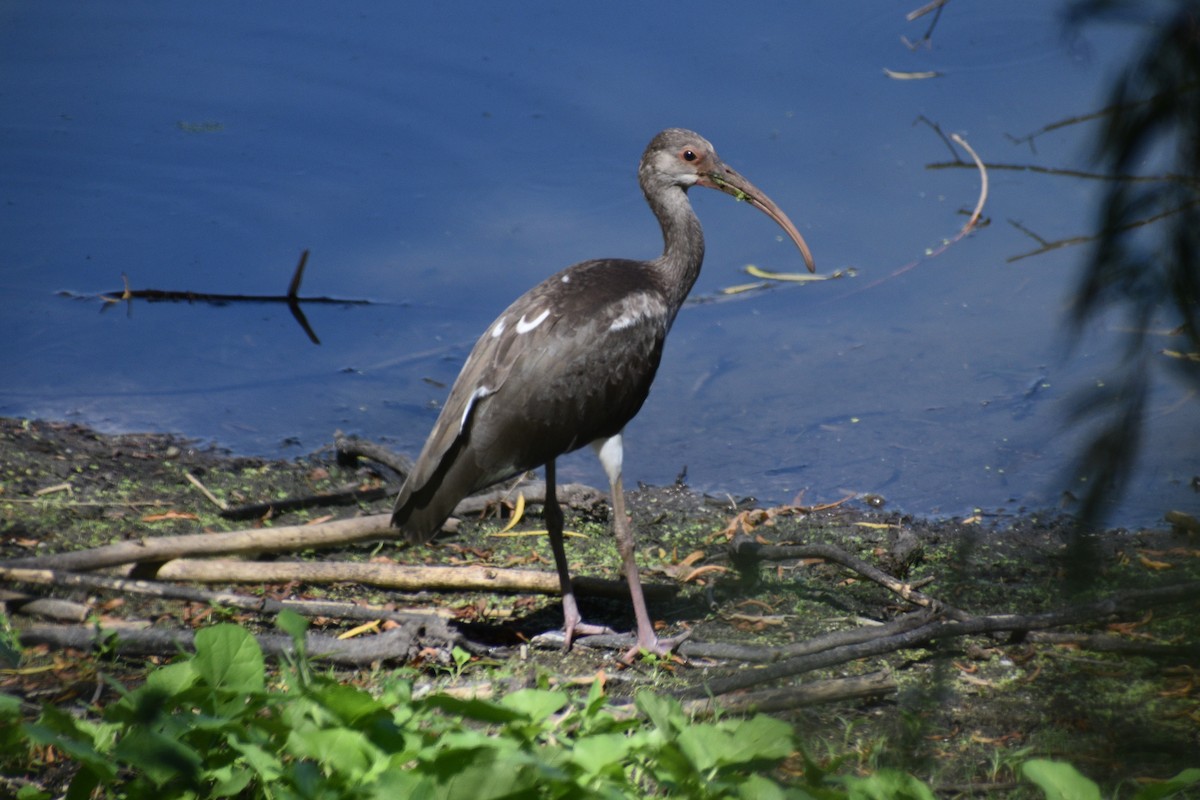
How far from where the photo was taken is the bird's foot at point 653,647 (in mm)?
4008

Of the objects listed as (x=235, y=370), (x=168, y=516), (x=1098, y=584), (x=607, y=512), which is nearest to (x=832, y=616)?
(x=607, y=512)

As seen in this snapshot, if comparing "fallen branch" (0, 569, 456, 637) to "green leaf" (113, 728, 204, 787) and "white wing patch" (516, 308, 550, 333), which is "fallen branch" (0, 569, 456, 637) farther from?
"green leaf" (113, 728, 204, 787)

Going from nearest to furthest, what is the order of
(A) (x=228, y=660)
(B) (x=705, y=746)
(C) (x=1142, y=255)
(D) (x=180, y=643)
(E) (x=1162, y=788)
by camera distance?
(C) (x=1142, y=255), (E) (x=1162, y=788), (B) (x=705, y=746), (A) (x=228, y=660), (D) (x=180, y=643)

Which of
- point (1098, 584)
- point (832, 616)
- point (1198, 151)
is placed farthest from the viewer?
point (832, 616)

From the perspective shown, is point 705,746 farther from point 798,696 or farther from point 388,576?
point 388,576

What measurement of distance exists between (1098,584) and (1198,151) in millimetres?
459

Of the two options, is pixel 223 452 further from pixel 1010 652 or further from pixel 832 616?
pixel 1010 652

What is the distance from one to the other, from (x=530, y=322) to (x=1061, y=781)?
266 centimetres

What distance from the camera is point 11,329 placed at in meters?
6.70

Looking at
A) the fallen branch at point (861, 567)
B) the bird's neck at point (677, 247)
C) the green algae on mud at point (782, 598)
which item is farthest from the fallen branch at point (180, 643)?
the bird's neck at point (677, 247)

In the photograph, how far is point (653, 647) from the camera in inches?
159

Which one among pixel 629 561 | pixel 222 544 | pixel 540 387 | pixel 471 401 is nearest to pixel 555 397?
pixel 540 387

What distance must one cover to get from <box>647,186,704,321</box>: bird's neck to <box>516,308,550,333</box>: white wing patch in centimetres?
65

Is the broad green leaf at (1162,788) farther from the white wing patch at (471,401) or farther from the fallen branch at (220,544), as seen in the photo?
the fallen branch at (220,544)
